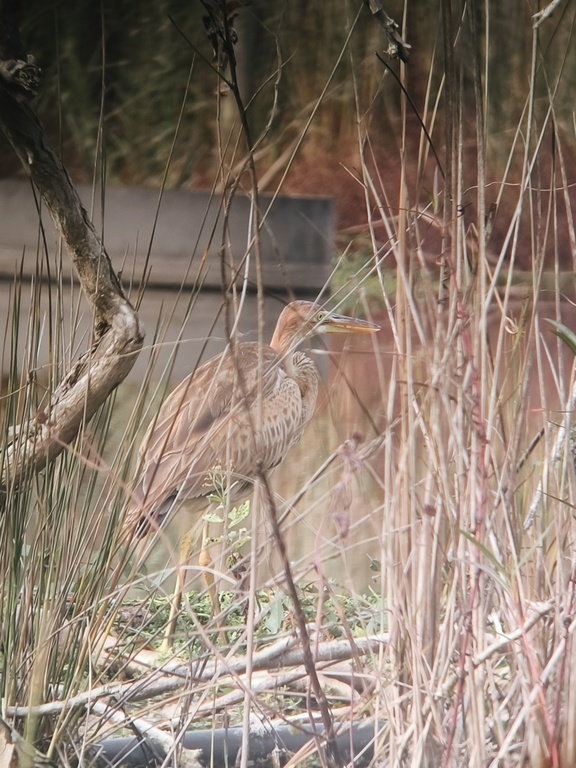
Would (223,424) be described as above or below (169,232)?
below

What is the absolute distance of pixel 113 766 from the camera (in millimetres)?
1363

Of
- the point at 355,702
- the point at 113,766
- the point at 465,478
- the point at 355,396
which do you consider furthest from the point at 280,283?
the point at 113,766

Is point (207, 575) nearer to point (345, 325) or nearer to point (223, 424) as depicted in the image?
point (223, 424)

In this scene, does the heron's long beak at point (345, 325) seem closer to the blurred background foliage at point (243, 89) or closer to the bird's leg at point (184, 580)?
the blurred background foliage at point (243, 89)

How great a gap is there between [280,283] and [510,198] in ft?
1.55

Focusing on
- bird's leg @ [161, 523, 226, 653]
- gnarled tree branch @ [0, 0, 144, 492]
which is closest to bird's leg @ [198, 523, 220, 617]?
bird's leg @ [161, 523, 226, 653]

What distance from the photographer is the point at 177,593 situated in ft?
4.47

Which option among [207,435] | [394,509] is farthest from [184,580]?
[394,509]

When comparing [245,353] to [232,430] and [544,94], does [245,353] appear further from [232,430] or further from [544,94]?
[544,94]

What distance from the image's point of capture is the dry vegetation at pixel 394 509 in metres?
1.06

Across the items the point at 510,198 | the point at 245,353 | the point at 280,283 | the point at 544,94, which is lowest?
the point at 245,353

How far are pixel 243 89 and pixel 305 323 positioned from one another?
0.44 m

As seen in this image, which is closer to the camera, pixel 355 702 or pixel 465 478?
pixel 465 478

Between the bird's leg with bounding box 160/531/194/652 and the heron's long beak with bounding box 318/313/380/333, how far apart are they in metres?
0.44
